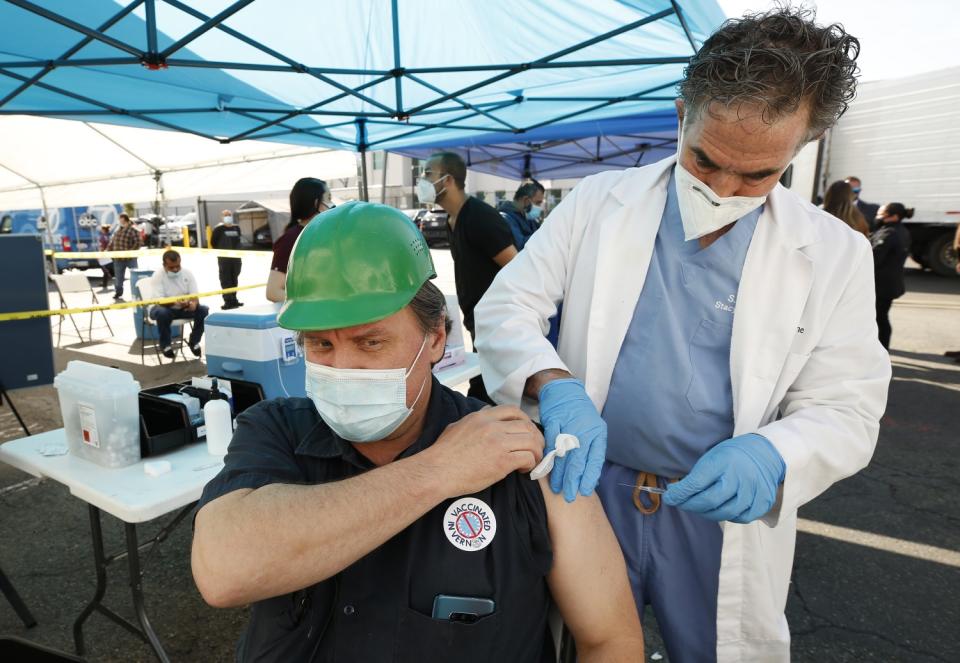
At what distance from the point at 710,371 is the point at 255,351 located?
200cm

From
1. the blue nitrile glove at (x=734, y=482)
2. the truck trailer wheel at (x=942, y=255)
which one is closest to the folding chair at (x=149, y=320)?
the blue nitrile glove at (x=734, y=482)

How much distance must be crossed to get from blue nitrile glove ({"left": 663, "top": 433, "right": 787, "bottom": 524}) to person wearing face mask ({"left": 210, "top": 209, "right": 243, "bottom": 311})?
7804 millimetres

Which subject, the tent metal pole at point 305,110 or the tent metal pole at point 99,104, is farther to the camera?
the tent metal pole at point 305,110

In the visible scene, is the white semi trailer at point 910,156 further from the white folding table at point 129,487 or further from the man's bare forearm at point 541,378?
the white folding table at point 129,487

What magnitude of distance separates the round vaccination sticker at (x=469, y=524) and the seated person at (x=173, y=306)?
6559 millimetres

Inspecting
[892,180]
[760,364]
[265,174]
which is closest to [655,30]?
[760,364]

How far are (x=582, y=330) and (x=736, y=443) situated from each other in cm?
45

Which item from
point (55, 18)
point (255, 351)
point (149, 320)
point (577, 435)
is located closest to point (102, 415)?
point (255, 351)

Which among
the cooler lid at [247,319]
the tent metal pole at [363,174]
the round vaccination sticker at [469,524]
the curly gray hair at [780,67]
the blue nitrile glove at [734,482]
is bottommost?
the round vaccination sticker at [469,524]

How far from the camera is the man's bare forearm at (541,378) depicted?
133 cm

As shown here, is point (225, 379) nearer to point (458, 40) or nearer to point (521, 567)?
point (521, 567)

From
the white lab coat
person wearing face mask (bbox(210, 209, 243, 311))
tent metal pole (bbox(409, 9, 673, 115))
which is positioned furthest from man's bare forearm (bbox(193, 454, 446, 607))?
person wearing face mask (bbox(210, 209, 243, 311))

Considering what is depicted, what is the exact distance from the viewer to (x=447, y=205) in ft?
12.9

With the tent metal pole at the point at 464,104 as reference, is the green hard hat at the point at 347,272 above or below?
below
